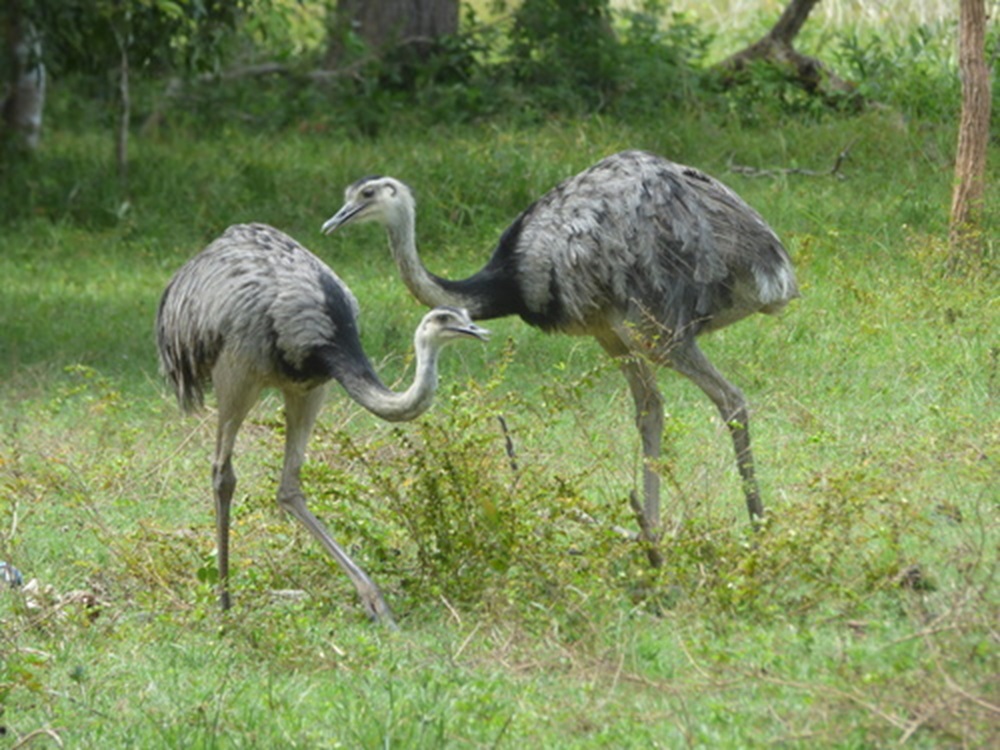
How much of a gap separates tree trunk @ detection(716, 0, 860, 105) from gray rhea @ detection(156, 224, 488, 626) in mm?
7477

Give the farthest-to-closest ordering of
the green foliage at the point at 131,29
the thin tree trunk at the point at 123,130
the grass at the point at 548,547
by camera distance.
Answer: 1. the thin tree trunk at the point at 123,130
2. the green foliage at the point at 131,29
3. the grass at the point at 548,547

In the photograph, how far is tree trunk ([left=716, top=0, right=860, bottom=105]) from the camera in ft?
45.3

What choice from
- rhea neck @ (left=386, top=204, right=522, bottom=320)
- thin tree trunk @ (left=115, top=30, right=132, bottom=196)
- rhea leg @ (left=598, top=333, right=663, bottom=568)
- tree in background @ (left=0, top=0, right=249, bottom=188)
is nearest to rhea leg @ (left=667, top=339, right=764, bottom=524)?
rhea leg @ (left=598, top=333, right=663, bottom=568)

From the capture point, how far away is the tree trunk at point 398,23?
15.4 m

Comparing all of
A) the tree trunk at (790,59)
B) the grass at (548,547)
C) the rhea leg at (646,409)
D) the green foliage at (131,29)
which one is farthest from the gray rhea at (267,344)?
the tree trunk at (790,59)

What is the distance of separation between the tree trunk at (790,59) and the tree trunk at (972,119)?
11.7 ft

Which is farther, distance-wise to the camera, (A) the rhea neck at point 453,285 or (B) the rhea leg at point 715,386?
(A) the rhea neck at point 453,285

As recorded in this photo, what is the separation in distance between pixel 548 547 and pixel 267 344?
1256mm

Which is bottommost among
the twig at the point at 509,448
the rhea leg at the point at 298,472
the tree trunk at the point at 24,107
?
the tree trunk at the point at 24,107

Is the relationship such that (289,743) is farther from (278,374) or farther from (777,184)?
(777,184)

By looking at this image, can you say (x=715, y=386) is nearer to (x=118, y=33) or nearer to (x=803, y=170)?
(x=803, y=170)

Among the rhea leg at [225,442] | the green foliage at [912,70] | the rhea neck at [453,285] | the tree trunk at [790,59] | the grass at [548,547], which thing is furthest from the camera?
the tree trunk at [790,59]

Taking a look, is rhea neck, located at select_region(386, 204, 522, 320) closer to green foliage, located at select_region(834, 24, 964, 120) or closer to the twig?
the twig

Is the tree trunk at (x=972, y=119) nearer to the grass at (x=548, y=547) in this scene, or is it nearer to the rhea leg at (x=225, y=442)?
the grass at (x=548, y=547)
